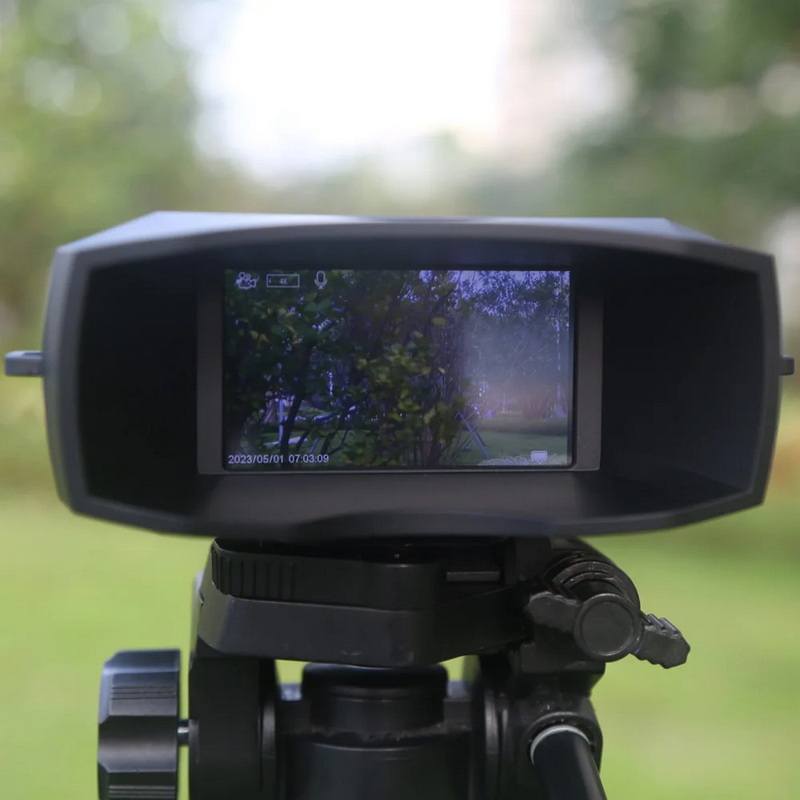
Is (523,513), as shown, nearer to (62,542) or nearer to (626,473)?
(626,473)

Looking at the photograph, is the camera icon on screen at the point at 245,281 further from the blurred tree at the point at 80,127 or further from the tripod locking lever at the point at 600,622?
the blurred tree at the point at 80,127

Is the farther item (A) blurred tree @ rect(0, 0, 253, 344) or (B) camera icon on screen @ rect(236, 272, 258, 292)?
(A) blurred tree @ rect(0, 0, 253, 344)

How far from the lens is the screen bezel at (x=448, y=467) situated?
0.69 m

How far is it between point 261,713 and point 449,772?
0.12 metres

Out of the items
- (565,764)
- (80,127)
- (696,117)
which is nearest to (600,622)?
(565,764)

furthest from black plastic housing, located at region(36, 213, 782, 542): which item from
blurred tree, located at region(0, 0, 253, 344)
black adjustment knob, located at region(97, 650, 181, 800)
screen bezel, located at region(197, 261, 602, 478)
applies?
blurred tree, located at region(0, 0, 253, 344)

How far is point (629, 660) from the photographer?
14.8ft

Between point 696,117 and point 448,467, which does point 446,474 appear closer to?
point 448,467

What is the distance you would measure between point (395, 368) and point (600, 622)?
0.19 m

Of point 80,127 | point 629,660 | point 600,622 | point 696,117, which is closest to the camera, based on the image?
point 600,622

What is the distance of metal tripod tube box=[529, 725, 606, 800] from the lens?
0.63 m

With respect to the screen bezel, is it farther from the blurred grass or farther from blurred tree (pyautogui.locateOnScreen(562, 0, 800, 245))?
blurred tree (pyautogui.locateOnScreen(562, 0, 800, 245))

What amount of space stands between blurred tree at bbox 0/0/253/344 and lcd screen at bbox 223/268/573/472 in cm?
662

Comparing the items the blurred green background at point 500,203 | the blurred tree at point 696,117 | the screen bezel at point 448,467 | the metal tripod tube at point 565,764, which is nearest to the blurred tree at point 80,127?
the blurred green background at point 500,203
